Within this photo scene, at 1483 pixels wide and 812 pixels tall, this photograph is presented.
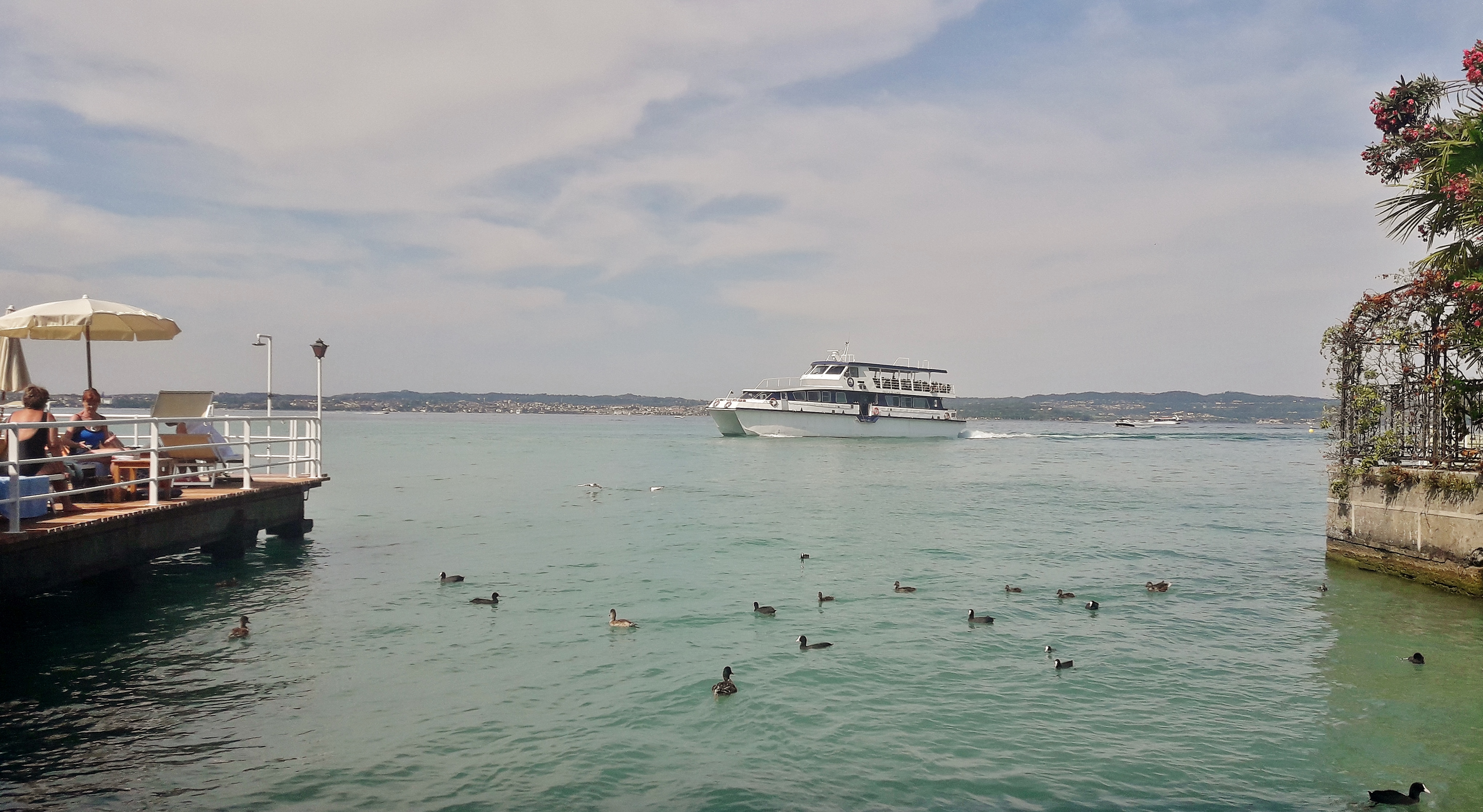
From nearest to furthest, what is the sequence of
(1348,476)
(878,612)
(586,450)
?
1. (878,612)
2. (1348,476)
3. (586,450)

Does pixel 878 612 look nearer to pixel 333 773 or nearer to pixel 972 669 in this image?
pixel 972 669

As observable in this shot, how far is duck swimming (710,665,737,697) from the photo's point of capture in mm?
9844

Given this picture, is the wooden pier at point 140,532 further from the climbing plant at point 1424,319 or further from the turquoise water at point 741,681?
the climbing plant at point 1424,319

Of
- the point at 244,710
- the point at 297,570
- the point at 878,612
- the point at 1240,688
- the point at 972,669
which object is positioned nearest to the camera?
the point at 244,710

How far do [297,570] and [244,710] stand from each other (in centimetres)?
830

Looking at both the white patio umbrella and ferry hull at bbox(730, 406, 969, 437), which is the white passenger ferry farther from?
the white patio umbrella

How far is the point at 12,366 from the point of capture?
48.9ft

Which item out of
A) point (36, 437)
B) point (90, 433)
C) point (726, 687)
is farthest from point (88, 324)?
point (726, 687)

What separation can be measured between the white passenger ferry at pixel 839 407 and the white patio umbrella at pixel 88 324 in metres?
61.9

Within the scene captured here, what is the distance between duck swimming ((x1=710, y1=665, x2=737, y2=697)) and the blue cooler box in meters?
7.80

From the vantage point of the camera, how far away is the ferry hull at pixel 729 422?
80562 millimetres

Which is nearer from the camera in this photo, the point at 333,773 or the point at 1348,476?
the point at 333,773

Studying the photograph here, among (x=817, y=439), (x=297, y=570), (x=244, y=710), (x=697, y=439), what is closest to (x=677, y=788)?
(x=244, y=710)

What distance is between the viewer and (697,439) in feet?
330
